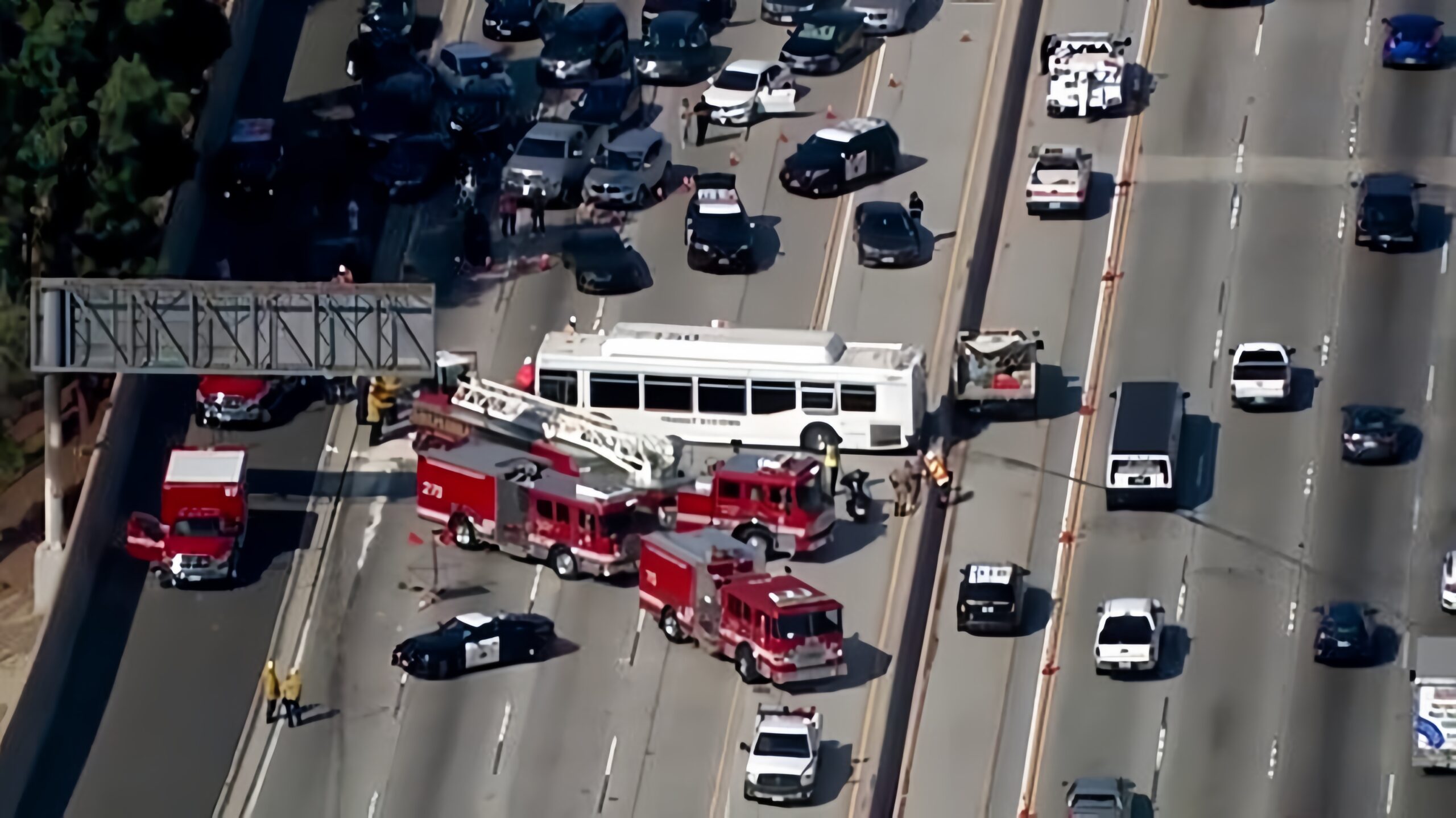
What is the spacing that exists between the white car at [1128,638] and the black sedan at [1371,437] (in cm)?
901

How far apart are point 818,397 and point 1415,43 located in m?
24.6

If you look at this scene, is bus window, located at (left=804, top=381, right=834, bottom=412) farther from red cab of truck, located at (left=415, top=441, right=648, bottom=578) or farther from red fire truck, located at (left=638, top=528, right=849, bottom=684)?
red fire truck, located at (left=638, top=528, right=849, bottom=684)

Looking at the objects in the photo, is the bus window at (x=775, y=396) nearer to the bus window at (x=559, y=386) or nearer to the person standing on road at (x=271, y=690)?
the bus window at (x=559, y=386)

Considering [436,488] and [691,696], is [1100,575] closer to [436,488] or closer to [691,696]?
[691,696]

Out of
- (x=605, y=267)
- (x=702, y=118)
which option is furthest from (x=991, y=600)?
(x=702, y=118)

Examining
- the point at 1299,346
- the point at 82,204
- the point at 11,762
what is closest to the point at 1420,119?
the point at 1299,346

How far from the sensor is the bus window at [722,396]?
80.0 meters

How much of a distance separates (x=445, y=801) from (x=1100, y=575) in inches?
643

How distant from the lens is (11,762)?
71688mm

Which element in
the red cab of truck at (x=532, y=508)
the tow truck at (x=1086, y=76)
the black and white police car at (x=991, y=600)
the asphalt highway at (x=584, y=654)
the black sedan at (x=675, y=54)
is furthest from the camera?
the black sedan at (x=675, y=54)

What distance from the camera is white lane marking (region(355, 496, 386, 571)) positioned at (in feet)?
257

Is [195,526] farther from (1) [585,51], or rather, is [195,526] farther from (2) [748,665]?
(1) [585,51]

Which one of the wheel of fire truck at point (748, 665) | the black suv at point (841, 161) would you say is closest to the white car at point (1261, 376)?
the black suv at point (841, 161)

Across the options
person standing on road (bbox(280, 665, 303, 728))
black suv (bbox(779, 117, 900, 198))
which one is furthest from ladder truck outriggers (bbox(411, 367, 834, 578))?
black suv (bbox(779, 117, 900, 198))
